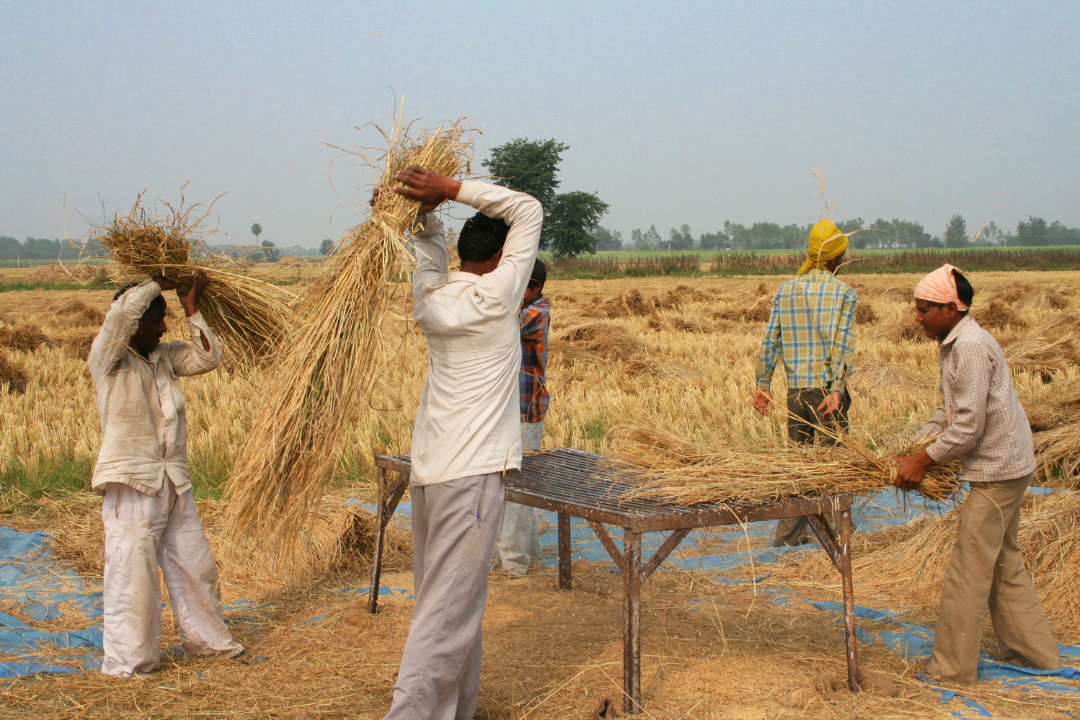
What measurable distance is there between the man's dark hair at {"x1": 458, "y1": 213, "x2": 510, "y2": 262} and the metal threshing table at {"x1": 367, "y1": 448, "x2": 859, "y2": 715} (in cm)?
97

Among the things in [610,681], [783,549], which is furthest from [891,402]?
[610,681]

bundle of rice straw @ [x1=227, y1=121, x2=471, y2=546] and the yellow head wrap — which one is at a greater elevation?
the yellow head wrap

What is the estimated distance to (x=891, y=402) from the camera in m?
7.55

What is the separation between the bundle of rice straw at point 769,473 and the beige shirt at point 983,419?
184mm

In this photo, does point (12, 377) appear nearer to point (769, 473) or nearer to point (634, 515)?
point (634, 515)

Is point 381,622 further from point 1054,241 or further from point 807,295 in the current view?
point 1054,241

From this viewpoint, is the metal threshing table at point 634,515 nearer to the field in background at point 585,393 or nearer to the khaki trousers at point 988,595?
the khaki trousers at point 988,595

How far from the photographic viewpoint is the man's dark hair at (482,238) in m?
2.81

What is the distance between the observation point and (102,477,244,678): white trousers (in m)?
3.39

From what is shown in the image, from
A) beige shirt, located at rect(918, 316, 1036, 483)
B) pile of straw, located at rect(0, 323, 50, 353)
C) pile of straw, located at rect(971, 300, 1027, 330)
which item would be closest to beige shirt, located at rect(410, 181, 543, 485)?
beige shirt, located at rect(918, 316, 1036, 483)

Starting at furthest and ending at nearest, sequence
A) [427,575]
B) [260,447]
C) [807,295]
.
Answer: [807,295], [260,447], [427,575]

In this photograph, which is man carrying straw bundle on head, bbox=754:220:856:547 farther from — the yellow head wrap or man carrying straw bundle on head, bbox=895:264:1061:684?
man carrying straw bundle on head, bbox=895:264:1061:684

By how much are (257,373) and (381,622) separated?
134cm

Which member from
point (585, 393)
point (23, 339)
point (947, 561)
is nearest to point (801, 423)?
point (947, 561)
